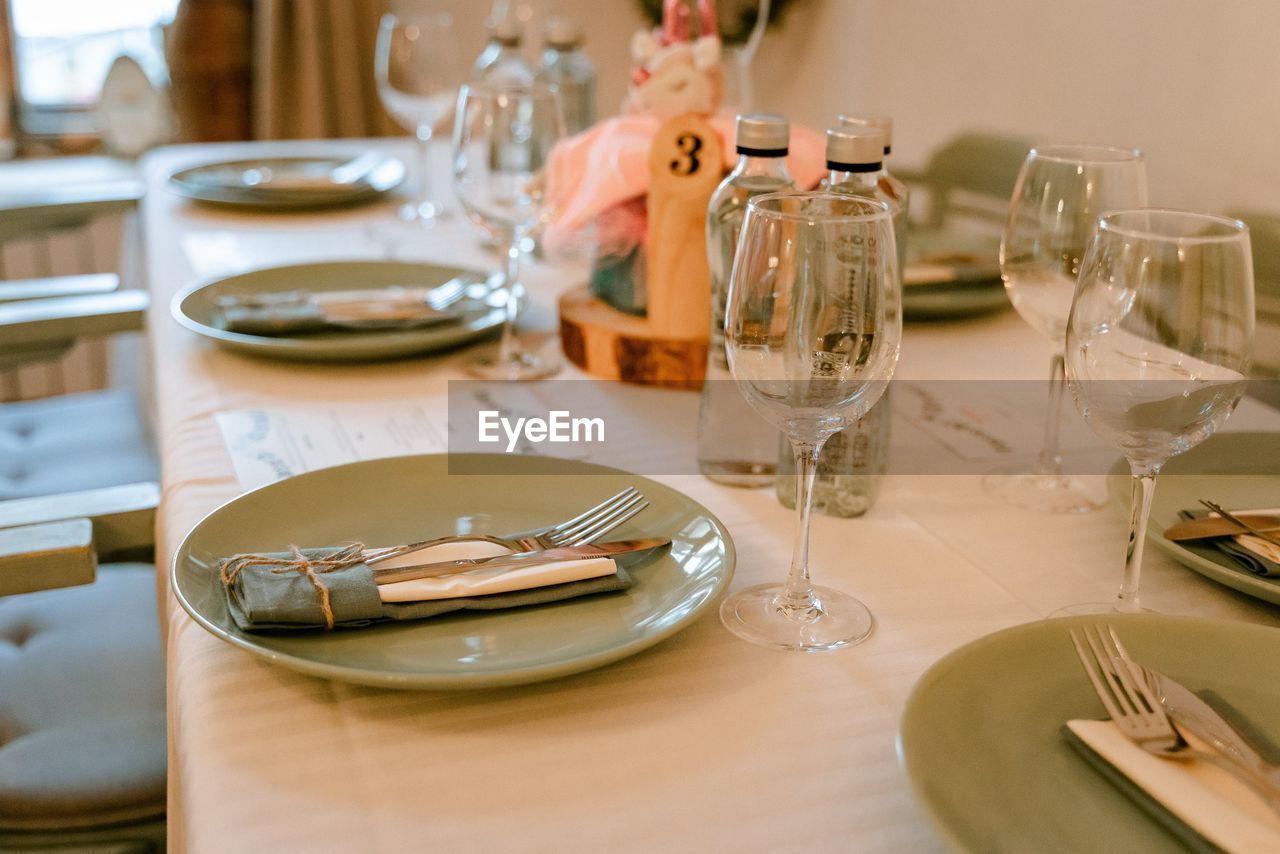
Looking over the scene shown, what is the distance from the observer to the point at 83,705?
3.34 feet

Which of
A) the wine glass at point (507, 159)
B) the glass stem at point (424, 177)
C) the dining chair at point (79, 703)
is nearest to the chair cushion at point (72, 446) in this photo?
the dining chair at point (79, 703)

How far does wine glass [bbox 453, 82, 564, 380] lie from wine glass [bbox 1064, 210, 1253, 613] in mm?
593

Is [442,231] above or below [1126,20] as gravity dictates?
below

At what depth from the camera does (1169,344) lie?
2.02ft

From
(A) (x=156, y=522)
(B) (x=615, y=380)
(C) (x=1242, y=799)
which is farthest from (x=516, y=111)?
(C) (x=1242, y=799)

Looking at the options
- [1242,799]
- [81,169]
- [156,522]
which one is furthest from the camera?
[81,169]

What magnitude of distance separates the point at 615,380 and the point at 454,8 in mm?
2335

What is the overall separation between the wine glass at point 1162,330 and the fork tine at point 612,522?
264 millimetres

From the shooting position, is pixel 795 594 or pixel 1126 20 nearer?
pixel 795 594

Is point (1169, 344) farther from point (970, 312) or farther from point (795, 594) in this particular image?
point (970, 312)

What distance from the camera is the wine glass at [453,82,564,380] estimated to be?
113 cm

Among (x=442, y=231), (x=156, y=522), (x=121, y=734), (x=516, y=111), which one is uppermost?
(x=516, y=111)

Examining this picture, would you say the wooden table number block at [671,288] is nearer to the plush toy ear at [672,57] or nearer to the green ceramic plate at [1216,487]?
the plush toy ear at [672,57]

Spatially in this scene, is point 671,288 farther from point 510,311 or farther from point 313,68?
point 313,68
